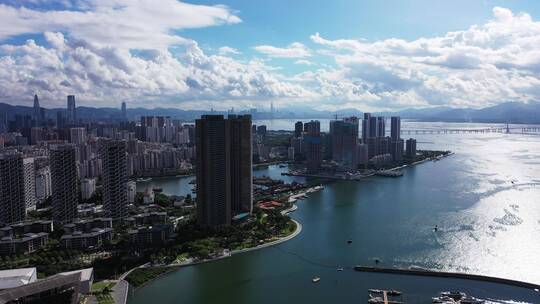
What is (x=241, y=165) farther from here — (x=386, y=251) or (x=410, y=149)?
(x=410, y=149)

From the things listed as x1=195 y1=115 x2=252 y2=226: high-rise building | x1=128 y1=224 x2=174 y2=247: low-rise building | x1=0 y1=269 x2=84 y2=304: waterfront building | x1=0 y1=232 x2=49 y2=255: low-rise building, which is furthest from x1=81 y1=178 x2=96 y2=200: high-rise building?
x1=0 y1=269 x2=84 y2=304: waterfront building

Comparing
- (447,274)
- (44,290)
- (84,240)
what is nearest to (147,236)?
(84,240)

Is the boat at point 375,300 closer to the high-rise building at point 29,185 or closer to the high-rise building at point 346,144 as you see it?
the high-rise building at point 29,185

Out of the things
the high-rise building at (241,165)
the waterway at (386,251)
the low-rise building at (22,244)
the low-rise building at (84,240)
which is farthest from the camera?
the high-rise building at (241,165)

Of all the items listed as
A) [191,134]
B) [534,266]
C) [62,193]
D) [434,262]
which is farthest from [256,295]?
[191,134]

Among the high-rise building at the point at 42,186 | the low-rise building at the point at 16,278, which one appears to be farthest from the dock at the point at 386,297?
the high-rise building at the point at 42,186

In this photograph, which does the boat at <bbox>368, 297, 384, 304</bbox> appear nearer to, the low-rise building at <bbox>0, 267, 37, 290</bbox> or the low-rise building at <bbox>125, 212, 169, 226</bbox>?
the low-rise building at <bbox>0, 267, 37, 290</bbox>
